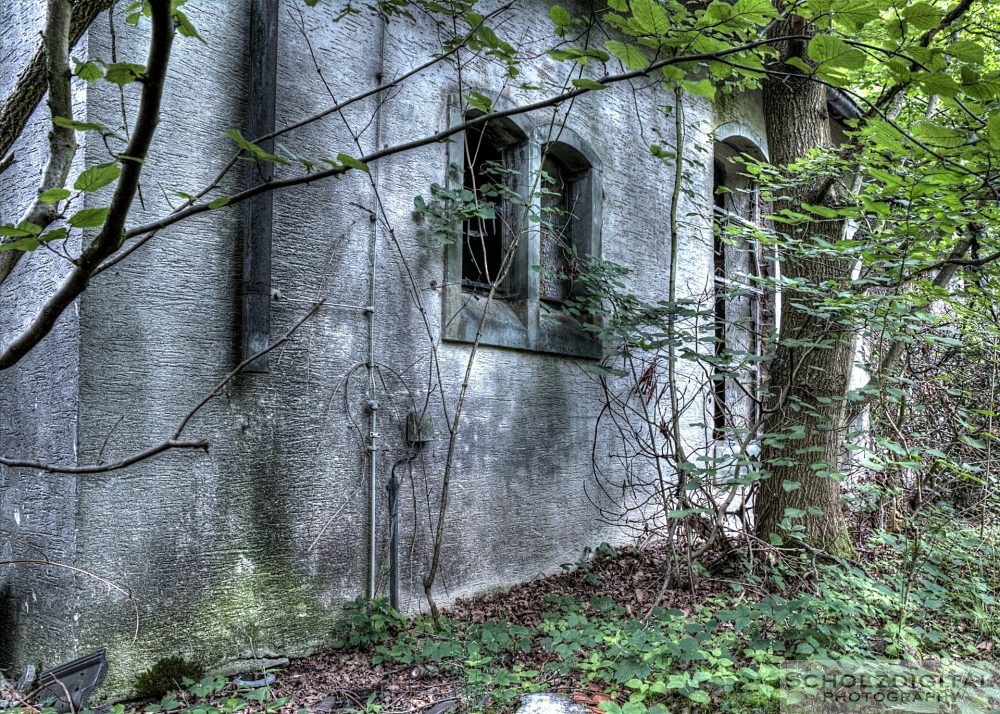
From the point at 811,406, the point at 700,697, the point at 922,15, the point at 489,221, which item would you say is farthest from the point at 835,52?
the point at 489,221

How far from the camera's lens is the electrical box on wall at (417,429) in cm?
490

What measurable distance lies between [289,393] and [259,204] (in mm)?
1118

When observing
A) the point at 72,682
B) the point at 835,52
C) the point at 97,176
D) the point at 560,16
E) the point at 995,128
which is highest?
the point at 560,16

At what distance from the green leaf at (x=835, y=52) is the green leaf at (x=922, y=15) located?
0.13m

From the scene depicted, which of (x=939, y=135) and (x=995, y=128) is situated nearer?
(x=995, y=128)

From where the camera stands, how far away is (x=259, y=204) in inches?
162

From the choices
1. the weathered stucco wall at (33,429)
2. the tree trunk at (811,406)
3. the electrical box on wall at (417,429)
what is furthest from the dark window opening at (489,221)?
the weathered stucco wall at (33,429)

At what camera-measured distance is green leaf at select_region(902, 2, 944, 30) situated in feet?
5.95

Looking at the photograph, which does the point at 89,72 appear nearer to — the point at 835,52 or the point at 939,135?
the point at 835,52

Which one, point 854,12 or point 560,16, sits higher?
point 560,16

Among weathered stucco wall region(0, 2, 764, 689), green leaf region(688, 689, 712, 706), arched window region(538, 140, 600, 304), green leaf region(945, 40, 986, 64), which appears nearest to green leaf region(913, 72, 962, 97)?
green leaf region(945, 40, 986, 64)

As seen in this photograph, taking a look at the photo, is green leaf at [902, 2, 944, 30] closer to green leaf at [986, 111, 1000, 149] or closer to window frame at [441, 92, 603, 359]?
green leaf at [986, 111, 1000, 149]

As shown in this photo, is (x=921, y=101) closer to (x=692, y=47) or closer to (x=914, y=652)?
(x=914, y=652)

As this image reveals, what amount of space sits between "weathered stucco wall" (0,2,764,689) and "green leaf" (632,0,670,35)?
286cm
